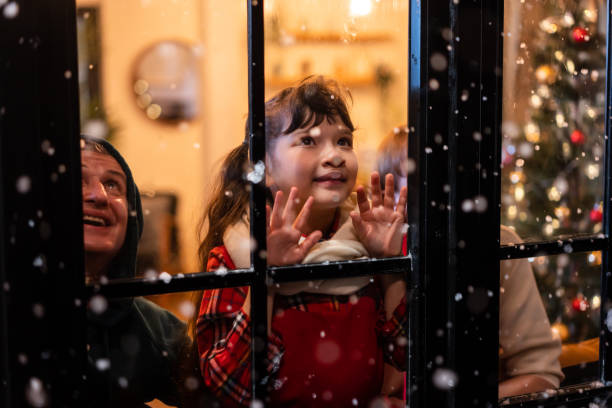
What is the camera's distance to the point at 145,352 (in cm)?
93

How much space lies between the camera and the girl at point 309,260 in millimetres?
961

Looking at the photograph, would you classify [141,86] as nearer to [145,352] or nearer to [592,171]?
[145,352]

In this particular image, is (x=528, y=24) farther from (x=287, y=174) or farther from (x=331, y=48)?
(x=287, y=174)

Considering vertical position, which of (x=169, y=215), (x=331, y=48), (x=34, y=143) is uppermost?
(x=331, y=48)

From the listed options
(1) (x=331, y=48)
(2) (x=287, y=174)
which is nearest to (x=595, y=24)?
(1) (x=331, y=48)

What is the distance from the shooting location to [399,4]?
104cm

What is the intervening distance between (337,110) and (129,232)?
0.41 m

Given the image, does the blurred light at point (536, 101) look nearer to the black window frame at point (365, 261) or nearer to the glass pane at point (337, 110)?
the black window frame at point (365, 261)

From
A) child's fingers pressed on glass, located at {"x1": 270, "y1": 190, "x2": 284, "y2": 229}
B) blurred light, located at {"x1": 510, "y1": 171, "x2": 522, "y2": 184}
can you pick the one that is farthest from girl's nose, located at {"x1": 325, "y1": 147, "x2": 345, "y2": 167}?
blurred light, located at {"x1": 510, "y1": 171, "x2": 522, "y2": 184}

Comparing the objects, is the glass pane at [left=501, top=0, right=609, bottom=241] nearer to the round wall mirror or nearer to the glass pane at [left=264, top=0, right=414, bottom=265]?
the glass pane at [left=264, top=0, right=414, bottom=265]

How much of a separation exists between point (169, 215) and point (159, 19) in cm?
30

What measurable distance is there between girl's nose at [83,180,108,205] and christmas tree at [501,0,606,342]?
78 centimetres

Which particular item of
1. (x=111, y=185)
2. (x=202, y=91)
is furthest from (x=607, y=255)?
(x=111, y=185)

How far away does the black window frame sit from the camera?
2.54 ft
